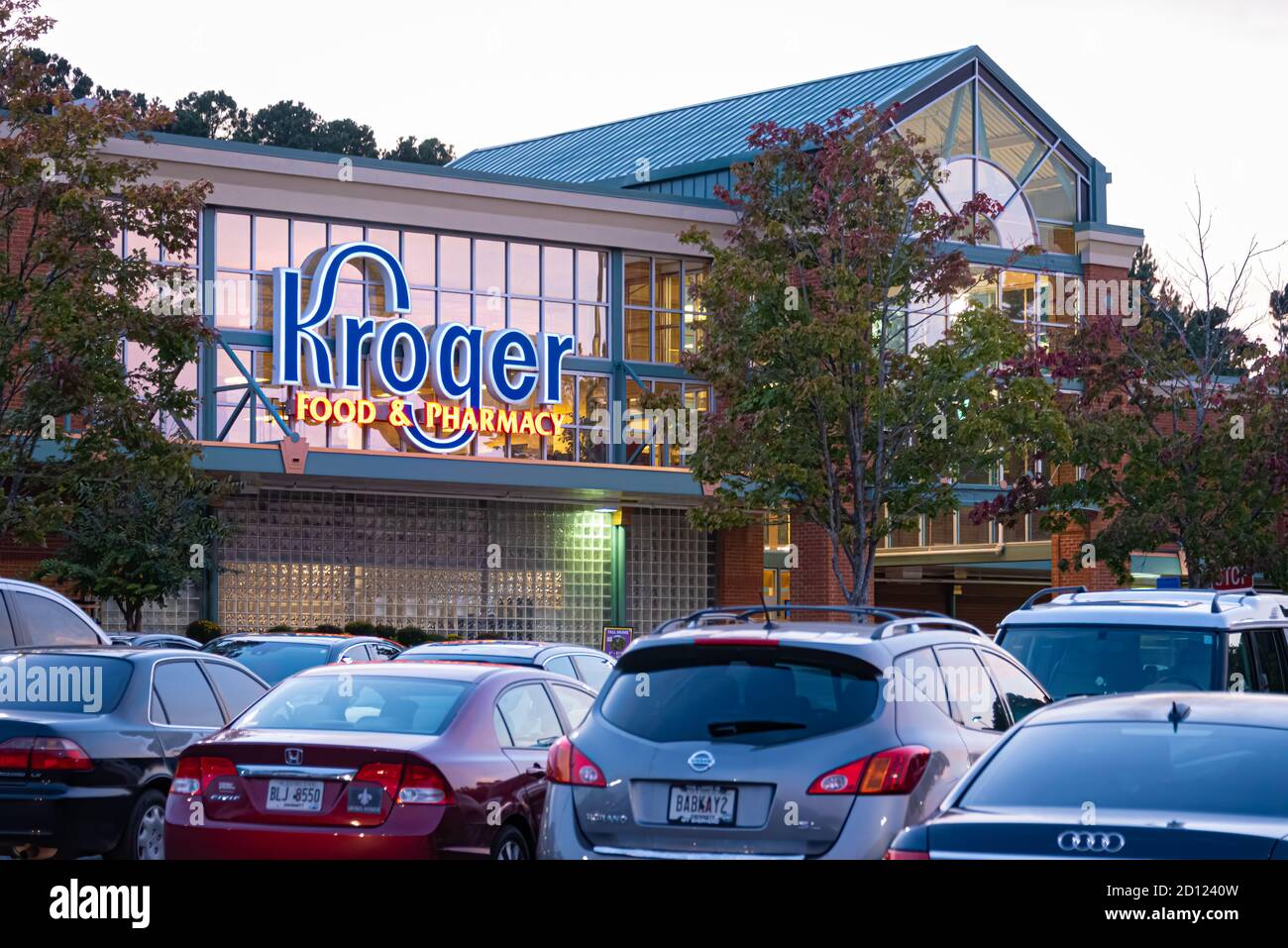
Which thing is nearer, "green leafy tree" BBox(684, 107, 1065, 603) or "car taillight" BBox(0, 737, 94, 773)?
"car taillight" BBox(0, 737, 94, 773)

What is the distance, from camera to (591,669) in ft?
56.0

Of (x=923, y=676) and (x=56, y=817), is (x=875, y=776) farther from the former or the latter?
(x=56, y=817)

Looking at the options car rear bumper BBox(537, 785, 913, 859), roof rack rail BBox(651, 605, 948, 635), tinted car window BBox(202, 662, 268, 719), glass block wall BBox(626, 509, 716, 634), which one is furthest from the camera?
glass block wall BBox(626, 509, 716, 634)

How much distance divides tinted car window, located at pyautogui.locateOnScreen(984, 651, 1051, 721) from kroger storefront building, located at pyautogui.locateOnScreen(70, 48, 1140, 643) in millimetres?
20680

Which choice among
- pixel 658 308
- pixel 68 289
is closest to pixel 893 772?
pixel 68 289

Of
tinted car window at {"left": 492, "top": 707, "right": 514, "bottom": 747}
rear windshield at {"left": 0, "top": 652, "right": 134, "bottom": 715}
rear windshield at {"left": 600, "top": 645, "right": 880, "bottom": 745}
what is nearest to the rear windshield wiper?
rear windshield at {"left": 600, "top": 645, "right": 880, "bottom": 745}

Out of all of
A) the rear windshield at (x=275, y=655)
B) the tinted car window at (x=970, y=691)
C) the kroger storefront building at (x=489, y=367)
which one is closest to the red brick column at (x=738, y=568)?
the kroger storefront building at (x=489, y=367)

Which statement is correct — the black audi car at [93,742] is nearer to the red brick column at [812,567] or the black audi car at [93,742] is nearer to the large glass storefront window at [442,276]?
the large glass storefront window at [442,276]

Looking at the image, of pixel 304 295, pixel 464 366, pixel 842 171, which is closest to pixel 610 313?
pixel 464 366

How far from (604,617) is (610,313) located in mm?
6364

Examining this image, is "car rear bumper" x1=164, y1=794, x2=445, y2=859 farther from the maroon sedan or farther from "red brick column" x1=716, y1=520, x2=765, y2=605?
"red brick column" x1=716, y1=520, x2=765, y2=605

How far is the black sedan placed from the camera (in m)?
5.88
